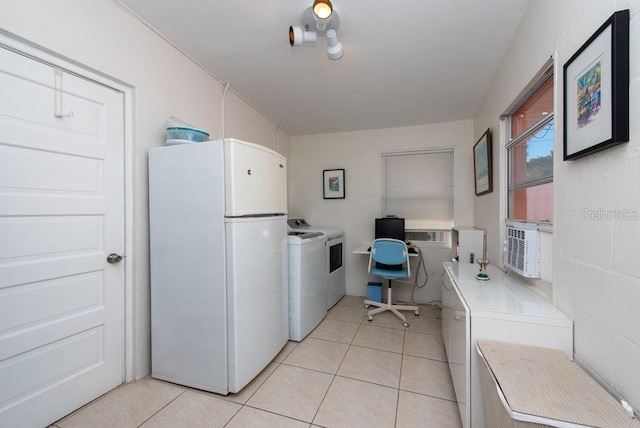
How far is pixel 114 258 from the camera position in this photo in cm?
172

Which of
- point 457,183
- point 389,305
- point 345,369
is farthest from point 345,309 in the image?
point 457,183

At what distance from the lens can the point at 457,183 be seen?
3482 mm

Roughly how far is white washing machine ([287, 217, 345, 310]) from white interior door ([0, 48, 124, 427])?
6.53ft

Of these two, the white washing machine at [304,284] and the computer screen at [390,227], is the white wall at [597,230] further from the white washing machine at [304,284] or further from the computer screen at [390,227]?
the computer screen at [390,227]

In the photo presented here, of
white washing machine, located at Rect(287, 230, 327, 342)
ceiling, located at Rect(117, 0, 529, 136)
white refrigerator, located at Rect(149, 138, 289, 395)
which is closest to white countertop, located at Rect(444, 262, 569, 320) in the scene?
white washing machine, located at Rect(287, 230, 327, 342)

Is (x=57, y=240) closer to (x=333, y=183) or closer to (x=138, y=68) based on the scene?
(x=138, y=68)

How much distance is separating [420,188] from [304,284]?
2244 mm

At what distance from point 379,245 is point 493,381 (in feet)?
6.89

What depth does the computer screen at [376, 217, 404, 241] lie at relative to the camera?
3.48 m

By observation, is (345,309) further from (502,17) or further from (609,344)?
(502,17)

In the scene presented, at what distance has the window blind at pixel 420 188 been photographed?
3584mm

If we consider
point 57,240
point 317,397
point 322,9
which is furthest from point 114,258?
point 322,9

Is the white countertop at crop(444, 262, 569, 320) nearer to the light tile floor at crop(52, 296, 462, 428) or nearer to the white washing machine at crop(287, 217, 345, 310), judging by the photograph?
the light tile floor at crop(52, 296, 462, 428)

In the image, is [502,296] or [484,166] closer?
[502,296]
